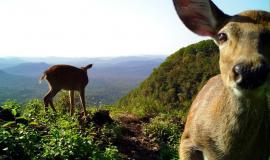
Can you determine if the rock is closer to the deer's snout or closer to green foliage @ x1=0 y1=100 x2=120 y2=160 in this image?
A: green foliage @ x1=0 y1=100 x2=120 y2=160

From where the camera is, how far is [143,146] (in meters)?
11.6

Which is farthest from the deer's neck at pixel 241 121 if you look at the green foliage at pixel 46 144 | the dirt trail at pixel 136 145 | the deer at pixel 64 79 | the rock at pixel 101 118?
the deer at pixel 64 79

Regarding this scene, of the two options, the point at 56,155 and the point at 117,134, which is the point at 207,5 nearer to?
the point at 56,155

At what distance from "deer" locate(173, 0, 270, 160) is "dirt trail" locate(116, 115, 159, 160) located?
4231mm

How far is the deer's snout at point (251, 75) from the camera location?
467cm

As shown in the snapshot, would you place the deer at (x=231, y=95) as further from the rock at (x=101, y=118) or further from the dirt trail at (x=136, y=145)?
the rock at (x=101, y=118)

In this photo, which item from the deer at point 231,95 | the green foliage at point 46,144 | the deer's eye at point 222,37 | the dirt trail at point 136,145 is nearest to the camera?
the deer at point 231,95

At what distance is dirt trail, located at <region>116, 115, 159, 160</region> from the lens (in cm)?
1095

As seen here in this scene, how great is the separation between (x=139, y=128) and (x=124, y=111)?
2842mm

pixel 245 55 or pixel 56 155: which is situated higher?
pixel 245 55

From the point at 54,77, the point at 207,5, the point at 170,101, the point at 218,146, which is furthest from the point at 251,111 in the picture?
the point at 170,101

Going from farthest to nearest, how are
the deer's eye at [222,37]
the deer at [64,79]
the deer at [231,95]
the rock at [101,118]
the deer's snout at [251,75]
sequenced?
the deer at [64,79] → the rock at [101,118] → the deer's eye at [222,37] → the deer at [231,95] → the deer's snout at [251,75]

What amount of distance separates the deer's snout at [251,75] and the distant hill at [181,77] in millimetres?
12683

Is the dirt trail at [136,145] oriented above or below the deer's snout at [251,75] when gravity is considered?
below
